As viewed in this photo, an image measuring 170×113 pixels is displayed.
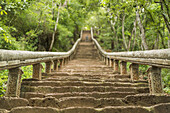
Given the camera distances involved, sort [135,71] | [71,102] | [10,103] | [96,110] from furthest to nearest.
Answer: [135,71]
[71,102]
[10,103]
[96,110]

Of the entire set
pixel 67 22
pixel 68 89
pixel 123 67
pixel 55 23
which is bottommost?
pixel 68 89

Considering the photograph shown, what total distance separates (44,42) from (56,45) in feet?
6.41

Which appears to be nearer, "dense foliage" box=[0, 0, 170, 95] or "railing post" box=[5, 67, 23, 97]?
"railing post" box=[5, 67, 23, 97]

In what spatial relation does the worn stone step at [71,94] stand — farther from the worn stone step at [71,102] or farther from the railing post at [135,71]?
the railing post at [135,71]

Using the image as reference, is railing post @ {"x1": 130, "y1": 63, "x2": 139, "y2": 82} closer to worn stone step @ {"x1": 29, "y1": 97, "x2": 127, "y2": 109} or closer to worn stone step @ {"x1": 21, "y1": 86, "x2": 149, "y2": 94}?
worn stone step @ {"x1": 21, "y1": 86, "x2": 149, "y2": 94}

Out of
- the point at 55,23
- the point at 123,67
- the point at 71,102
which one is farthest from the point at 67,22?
the point at 71,102

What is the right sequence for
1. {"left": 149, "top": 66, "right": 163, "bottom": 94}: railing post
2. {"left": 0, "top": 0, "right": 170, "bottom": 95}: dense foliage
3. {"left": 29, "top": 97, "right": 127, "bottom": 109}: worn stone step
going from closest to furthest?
{"left": 29, "top": 97, "right": 127, "bottom": 109}: worn stone step → {"left": 149, "top": 66, "right": 163, "bottom": 94}: railing post → {"left": 0, "top": 0, "right": 170, "bottom": 95}: dense foliage

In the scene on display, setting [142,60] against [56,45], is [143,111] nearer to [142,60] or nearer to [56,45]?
[142,60]

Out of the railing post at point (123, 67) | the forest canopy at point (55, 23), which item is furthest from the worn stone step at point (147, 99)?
the forest canopy at point (55, 23)

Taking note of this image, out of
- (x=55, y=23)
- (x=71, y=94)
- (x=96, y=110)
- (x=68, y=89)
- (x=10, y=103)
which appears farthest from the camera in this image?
(x=55, y=23)

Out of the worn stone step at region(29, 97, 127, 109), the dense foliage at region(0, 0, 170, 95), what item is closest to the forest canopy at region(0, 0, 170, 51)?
the dense foliage at region(0, 0, 170, 95)

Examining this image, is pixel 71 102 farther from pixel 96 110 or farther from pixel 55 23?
pixel 55 23

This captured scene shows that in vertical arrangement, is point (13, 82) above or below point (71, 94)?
above

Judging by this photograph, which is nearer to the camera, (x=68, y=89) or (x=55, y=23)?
(x=68, y=89)
